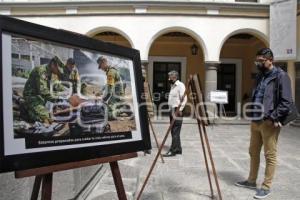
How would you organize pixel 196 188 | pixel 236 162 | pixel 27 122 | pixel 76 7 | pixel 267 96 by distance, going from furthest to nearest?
pixel 76 7
pixel 236 162
pixel 196 188
pixel 267 96
pixel 27 122

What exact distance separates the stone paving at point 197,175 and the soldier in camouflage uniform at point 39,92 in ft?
7.96

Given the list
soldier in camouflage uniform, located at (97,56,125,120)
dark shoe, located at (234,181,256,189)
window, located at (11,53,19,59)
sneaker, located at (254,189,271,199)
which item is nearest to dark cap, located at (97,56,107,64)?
soldier in camouflage uniform, located at (97,56,125,120)

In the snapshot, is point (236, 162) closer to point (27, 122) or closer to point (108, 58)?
point (108, 58)

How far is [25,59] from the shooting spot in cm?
248

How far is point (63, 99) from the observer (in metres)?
2.71

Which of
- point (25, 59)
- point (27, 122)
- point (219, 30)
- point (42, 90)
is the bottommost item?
point (27, 122)

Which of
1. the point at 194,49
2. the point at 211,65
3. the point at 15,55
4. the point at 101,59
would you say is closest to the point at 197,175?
the point at 101,59

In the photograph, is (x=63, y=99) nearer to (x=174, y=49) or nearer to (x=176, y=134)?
(x=176, y=134)

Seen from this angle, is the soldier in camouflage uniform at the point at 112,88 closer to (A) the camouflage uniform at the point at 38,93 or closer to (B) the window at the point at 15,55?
(A) the camouflage uniform at the point at 38,93

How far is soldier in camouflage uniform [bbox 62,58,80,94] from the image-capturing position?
9.02 ft

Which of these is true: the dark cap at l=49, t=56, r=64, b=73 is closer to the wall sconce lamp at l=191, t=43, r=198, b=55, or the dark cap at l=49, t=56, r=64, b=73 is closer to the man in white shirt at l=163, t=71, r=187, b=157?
the man in white shirt at l=163, t=71, r=187, b=157

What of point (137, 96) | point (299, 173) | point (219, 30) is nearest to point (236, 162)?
point (299, 173)

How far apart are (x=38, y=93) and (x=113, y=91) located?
77 cm

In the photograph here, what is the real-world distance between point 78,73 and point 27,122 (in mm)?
565
